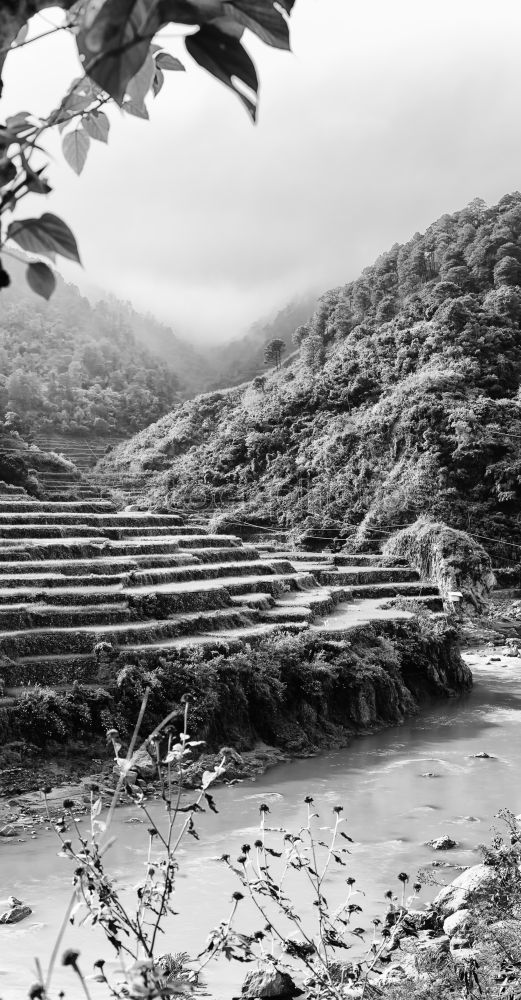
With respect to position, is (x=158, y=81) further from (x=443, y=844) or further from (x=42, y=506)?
(x=42, y=506)

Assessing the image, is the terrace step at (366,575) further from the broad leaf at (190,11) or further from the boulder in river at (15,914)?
the broad leaf at (190,11)

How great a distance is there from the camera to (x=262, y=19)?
25.1 inches

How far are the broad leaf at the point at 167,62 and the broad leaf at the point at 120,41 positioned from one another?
41cm

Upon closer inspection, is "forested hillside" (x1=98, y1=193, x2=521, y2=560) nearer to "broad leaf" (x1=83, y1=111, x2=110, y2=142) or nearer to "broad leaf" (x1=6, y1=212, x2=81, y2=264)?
"broad leaf" (x1=83, y1=111, x2=110, y2=142)

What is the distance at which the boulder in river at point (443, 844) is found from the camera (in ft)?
26.9

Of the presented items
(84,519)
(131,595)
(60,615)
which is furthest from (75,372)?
(60,615)

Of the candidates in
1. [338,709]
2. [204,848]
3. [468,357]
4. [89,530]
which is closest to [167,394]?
[468,357]

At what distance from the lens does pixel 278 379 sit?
191 ft

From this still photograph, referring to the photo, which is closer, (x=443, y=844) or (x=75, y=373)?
(x=443, y=844)

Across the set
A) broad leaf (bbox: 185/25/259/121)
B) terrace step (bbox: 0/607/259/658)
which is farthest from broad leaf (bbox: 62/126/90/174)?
terrace step (bbox: 0/607/259/658)

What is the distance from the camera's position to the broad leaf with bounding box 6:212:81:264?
0.73 metres

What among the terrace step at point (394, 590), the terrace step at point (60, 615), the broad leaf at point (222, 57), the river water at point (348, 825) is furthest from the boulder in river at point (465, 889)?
the terrace step at point (394, 590)

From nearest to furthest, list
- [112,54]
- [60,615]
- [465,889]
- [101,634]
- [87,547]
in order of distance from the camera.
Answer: [112,54], [465,889], [101,634], [60,615], [87,547]

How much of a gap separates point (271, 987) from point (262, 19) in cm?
584
